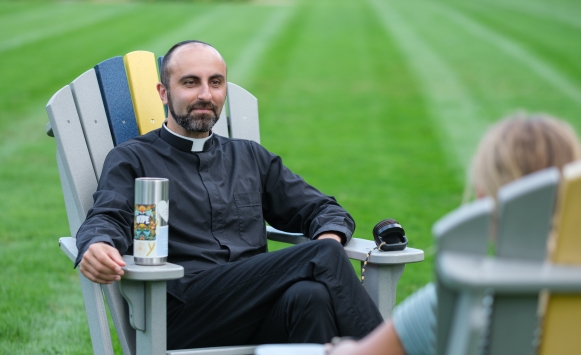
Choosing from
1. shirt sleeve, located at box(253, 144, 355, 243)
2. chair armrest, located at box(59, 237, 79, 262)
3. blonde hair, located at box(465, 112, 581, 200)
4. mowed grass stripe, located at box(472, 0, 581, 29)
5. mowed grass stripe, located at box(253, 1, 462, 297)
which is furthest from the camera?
mowed grass stripe, located at box(472, 0, 581, 29)

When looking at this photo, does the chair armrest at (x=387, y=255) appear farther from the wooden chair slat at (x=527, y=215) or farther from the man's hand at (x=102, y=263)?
the wooden chair slat at (x=527, y=215)

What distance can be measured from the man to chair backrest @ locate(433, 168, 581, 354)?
1.28 meters

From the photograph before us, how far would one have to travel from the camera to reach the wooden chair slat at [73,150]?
3.45m

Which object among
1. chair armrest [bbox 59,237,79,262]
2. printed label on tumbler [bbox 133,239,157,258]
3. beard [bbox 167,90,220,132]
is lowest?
chair armrest [bbox 59,237,79,262]

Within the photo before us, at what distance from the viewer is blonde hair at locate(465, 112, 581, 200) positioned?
1.82 m

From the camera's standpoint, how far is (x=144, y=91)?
4043 mm

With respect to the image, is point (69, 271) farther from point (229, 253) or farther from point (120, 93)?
point (229, 253)

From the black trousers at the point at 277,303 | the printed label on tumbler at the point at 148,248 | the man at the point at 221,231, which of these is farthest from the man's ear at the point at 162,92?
the printed label on tumbler at the point at 148,248

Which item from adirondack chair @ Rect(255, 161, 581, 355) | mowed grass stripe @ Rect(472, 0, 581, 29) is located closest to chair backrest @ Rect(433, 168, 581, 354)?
adirondack chair @ Rect(255, 161, 581, 355)

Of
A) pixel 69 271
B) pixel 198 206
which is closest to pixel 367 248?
pixel 198 206

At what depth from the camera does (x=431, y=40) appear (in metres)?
19.8

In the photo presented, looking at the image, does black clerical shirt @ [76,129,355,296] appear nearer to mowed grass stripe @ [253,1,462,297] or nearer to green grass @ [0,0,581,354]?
green grass @ [0,0,581,354]

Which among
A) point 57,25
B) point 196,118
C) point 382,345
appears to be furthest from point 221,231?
point 57,25

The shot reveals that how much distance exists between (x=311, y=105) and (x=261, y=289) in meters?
9.84
